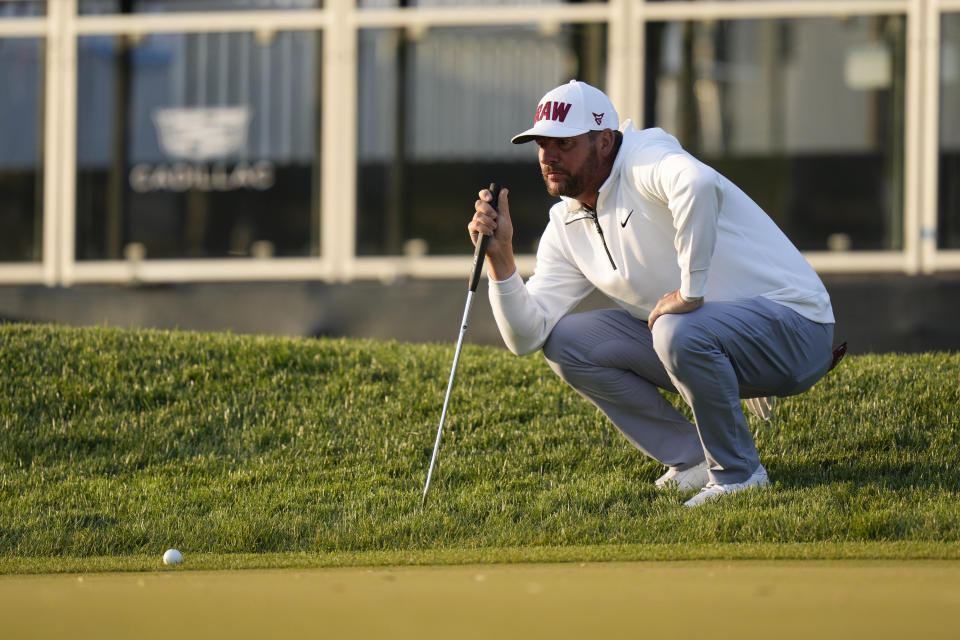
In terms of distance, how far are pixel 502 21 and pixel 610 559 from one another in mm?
6542

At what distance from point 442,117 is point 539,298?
517cm

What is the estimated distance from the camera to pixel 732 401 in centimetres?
507

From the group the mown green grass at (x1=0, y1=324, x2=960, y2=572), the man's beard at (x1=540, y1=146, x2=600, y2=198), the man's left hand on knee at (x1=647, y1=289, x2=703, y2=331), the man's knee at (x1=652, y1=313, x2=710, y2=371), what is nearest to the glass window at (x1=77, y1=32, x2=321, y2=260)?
the mown green grass at (x1=0, y1=324, x2=960, y2=572)

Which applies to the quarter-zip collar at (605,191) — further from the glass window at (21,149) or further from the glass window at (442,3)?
the glass window at (21,149)

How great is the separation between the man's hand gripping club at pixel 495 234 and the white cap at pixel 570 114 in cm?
27

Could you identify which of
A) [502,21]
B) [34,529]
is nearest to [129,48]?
[502,21]

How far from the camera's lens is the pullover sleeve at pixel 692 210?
4871 millimetres

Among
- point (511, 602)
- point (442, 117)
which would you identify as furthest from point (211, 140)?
point (511, 602)

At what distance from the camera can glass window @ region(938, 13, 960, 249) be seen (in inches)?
390

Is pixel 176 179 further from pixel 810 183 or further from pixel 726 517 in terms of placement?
pixel 726 517

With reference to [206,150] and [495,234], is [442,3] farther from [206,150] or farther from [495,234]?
[495,234]

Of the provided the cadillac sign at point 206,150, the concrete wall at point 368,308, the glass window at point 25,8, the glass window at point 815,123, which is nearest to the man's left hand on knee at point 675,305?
the concrete wall at point 368,308

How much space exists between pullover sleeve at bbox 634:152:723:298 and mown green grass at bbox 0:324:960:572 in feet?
2.63

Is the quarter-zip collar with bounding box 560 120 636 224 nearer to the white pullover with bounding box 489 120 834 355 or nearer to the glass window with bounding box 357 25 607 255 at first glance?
the white pullover with bounding box 489 120 834 355
